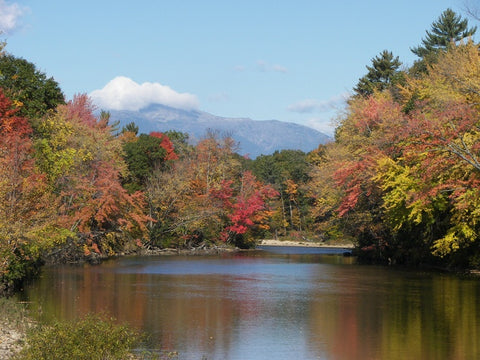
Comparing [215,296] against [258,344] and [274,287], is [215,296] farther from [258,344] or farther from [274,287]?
[258,344]

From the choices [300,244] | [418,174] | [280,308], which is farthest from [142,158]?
[280,308]

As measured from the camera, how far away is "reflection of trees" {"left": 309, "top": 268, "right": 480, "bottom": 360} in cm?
1770

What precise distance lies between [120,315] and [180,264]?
23406 millimetres

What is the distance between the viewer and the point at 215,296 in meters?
28.8

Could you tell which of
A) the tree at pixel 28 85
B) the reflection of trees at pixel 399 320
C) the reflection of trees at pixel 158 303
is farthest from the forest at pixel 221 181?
the reflection of trees at pixel 399 320

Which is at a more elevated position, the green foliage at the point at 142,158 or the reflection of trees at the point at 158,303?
the green foliage at the point at 142,158

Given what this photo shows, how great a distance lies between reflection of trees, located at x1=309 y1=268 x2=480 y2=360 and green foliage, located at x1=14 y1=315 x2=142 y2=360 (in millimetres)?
6188

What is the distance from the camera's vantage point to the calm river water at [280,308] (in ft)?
59.5

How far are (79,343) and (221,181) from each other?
170 ft

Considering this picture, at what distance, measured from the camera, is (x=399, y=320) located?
2244cm

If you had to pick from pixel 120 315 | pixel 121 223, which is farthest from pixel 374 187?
pixel 120 315

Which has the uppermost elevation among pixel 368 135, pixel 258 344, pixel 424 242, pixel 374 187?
pixel 368 135

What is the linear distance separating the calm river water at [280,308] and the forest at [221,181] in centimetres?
284

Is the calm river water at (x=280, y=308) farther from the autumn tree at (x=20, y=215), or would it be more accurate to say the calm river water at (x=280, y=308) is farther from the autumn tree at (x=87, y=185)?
the autumn tree at (x=87, y=185)
